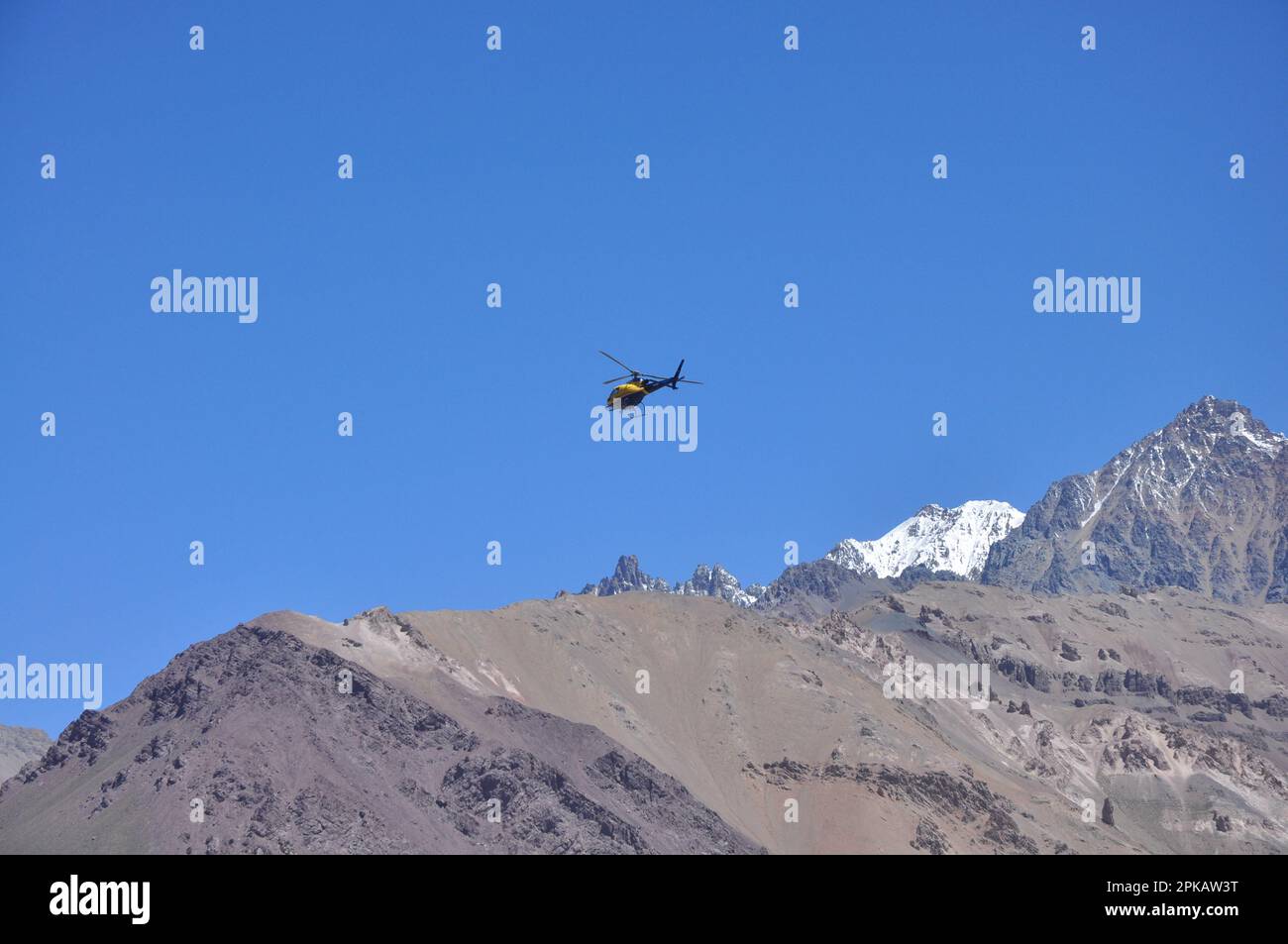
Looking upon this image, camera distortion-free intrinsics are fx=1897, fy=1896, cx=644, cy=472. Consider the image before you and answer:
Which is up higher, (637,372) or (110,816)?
(637,372)
